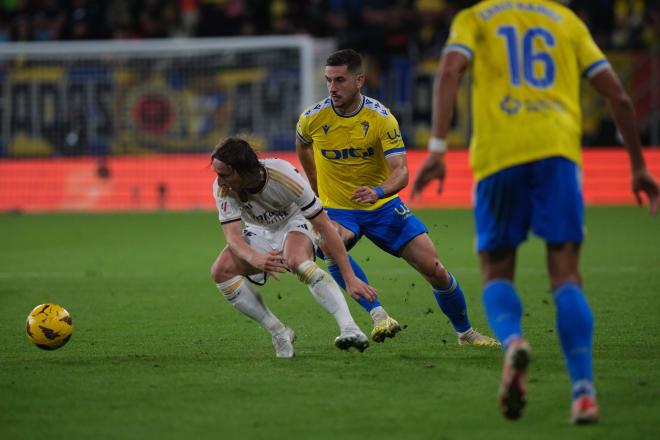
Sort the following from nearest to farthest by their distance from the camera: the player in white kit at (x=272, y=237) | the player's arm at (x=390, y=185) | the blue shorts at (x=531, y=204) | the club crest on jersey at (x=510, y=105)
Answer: the blue shorts at (x=531, y=204) < the club crest on jersey at (x=510, y=105) < the player in white kit at (x=272, y=237) < the player's arm at (x=390, y=185)

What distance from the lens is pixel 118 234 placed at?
60.7 ft

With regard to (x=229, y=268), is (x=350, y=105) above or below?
above

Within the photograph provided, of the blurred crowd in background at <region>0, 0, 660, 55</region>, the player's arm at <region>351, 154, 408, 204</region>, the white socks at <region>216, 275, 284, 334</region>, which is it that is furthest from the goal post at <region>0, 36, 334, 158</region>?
the white socks at <region>216, 275, 284, 334</region>

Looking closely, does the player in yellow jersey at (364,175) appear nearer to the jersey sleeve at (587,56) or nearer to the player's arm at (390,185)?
the player's arm at (390,185)

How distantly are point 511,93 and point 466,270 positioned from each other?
801cm

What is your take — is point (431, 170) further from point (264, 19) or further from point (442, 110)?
point (264, 19)

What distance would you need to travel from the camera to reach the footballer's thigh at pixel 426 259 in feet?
26.5

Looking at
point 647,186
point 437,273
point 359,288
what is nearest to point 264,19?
point 437,273

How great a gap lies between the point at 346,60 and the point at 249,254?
1767mm

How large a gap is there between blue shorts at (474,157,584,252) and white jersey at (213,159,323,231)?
2.02 m

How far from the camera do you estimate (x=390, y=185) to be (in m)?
8.01

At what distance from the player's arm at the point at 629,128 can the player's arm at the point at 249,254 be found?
2513mm

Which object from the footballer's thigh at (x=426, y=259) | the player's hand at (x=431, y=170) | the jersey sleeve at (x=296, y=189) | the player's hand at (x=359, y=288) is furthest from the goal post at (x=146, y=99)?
the player's hand at (x=431, y=170)

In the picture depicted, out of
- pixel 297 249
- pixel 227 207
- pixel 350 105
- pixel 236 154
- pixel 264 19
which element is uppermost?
pixel 350 105
